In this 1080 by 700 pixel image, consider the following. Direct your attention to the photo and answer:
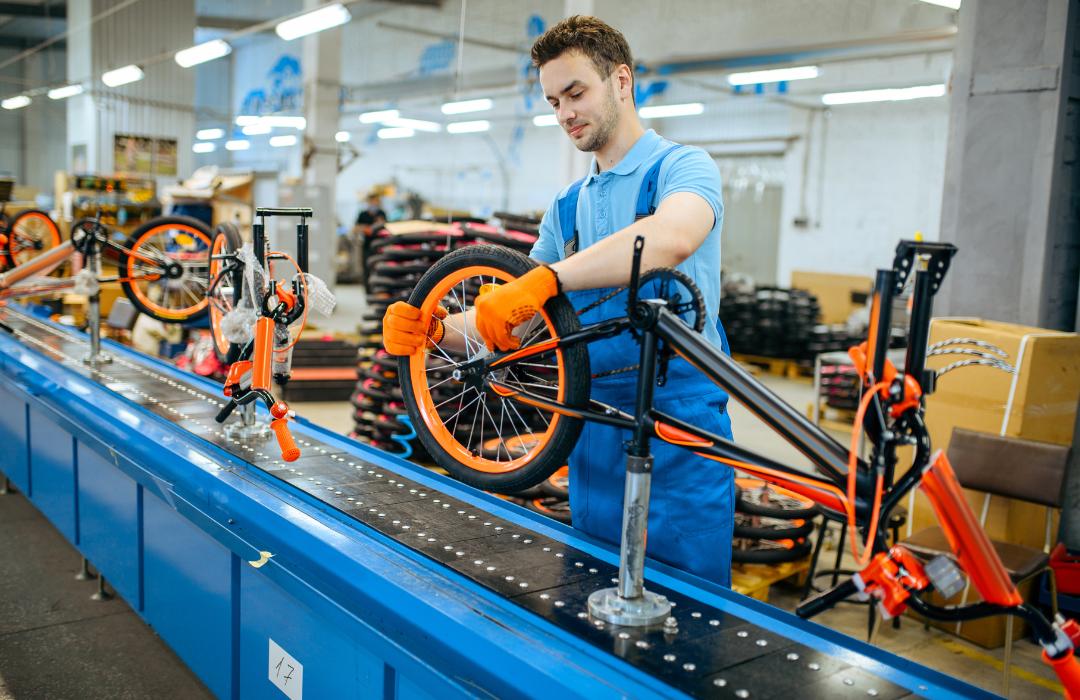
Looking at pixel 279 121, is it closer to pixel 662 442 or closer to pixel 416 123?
pixel 416 123

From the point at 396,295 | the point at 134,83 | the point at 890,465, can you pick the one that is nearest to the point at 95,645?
the point at 396,295

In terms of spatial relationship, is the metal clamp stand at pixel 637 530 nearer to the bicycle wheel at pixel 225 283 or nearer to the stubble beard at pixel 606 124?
the stubble beard at pixel 606 124

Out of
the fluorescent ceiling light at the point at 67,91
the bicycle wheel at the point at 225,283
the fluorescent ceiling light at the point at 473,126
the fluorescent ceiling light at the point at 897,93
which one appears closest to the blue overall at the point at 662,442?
the bicycle wheel at the point at 225,283

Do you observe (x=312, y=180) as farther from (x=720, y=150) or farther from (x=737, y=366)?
(x=737, y=366)

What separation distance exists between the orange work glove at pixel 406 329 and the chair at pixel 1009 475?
207 centimetres

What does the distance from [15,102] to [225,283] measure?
58.2ft

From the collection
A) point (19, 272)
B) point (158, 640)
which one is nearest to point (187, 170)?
point (19, 272)

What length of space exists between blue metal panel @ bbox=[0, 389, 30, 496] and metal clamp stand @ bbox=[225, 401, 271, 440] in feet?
5.56

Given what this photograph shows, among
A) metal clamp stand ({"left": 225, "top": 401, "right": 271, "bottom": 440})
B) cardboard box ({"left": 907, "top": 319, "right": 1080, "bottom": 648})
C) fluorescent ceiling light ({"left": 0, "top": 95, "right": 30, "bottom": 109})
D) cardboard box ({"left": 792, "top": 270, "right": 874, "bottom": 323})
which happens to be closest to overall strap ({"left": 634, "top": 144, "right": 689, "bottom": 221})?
metal clamp stand ({"left": 225, "top": 401, "right": 271, "bottom": 440})

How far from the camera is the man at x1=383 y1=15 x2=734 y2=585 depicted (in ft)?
4.65

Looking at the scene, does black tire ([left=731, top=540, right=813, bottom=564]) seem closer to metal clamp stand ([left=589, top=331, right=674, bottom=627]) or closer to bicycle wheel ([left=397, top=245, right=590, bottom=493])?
bicycle wheel ([left=397, top=245, right=590, bottom=493])

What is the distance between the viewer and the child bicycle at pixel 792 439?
3.14 feet

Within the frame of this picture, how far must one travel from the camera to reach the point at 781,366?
879 centimetres

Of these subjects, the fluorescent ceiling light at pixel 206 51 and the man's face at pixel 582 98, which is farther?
the fluorescent ceiling light at pixel 206 51
